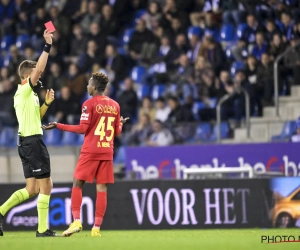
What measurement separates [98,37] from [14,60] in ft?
7.80

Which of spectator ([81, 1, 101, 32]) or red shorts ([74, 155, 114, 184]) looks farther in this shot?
spectator ([81, 1, 101, 32])

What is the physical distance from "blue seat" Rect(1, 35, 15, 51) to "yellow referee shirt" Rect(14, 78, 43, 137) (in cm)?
1257

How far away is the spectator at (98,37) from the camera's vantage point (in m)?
21.3

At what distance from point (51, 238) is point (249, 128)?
23.8ft

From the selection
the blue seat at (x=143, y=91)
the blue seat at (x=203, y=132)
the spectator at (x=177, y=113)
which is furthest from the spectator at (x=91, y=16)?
the blue seat at (x=203, y=132)

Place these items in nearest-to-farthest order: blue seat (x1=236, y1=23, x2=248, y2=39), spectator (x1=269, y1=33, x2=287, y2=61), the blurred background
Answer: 1. the blurred background
2. spectator (x1=269, y1=33, x2=287, y2=61)
3. blue seat (x1=236, y1=23, x2=248, y2=39)

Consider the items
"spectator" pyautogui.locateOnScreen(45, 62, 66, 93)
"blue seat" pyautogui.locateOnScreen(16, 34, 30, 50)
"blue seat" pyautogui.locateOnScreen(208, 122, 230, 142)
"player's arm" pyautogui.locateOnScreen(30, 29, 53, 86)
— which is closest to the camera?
"player's arm" pyautogui.locateOnScreen(30, 29, 53, 86)

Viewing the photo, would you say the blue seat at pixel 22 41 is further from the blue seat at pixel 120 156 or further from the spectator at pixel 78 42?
the blue seat at pixel 120 156

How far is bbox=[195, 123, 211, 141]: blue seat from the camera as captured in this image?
17.0 meters

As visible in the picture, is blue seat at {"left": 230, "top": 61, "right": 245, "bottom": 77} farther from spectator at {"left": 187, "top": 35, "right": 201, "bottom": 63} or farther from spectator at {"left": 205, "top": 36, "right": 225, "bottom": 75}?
spectator at {"left": 187, "top": 35, "right": 201, "bottom": 63}

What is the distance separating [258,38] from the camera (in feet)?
61.2

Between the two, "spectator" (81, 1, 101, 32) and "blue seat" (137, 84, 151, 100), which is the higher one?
"spectator" (81, 1, 101, 32)

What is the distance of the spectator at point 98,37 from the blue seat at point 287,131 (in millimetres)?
6104

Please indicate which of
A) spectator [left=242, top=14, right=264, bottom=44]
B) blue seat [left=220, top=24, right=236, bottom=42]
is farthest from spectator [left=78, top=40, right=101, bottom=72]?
spectator [left=242, top=14, right=264, bottom=44]
